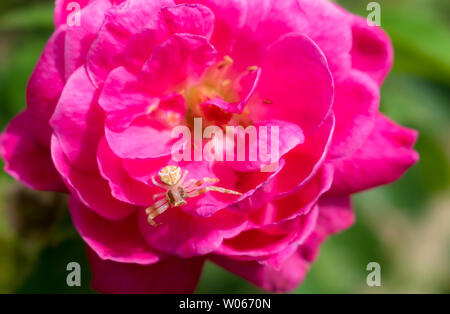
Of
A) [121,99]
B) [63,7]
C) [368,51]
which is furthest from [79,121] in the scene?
[368,51]

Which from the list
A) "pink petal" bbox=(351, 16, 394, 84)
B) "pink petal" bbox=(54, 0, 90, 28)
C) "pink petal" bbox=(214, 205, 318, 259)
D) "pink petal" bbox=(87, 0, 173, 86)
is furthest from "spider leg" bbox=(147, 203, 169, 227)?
"pink petal" bbox=(351, 16, 394, 84)

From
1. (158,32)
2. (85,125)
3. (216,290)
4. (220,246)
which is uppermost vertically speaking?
(158,32)

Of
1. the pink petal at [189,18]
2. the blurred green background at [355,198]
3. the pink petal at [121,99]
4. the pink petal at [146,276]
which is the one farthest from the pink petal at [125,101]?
the blurred green background at [355,198]

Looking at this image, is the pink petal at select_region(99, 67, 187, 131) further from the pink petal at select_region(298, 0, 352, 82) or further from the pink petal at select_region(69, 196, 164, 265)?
the pink petal at select_region(298, 0, 352, 82)

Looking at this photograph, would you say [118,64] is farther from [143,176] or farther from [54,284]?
[54,284]
